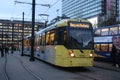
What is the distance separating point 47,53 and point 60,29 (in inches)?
185

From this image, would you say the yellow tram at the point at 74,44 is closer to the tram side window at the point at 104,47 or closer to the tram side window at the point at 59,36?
the tram side window at the point at 59,36

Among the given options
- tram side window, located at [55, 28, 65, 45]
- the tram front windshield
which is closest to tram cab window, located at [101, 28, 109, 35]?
tram side window, located at [55, 28, 65, 45]

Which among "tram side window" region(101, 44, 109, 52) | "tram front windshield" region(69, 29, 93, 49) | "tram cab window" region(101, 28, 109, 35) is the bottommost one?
"tram side window" region(101, 44, 109, 52)

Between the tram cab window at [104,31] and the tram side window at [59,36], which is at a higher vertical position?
the tram cab window at [104,31]

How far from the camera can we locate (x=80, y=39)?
19.3m

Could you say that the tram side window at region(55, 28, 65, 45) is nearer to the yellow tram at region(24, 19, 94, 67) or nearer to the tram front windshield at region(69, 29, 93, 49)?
the yellow tram at region(24, 19, 94, 67)

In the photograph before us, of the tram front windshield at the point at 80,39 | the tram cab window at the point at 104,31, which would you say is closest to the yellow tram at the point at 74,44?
the tram front windshield at the point at 80,39

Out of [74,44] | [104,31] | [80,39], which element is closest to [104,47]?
[104,31]

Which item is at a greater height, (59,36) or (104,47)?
(59,36)

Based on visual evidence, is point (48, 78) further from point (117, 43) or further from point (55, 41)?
point (117, 43)

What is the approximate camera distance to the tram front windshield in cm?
1925

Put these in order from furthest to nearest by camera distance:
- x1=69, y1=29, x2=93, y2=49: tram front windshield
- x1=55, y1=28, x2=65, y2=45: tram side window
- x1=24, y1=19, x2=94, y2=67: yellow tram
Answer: x1=55, y1=28, x2=65, y2=45: tram side window, x1=69, y1=29, x2=93, y2=49: tram front windshield, x1=24, y1=19, x2=94, y2=67: yellow tram

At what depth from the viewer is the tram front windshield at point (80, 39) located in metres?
19.2

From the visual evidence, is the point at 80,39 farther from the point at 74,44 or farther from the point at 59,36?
the point at 59,36
